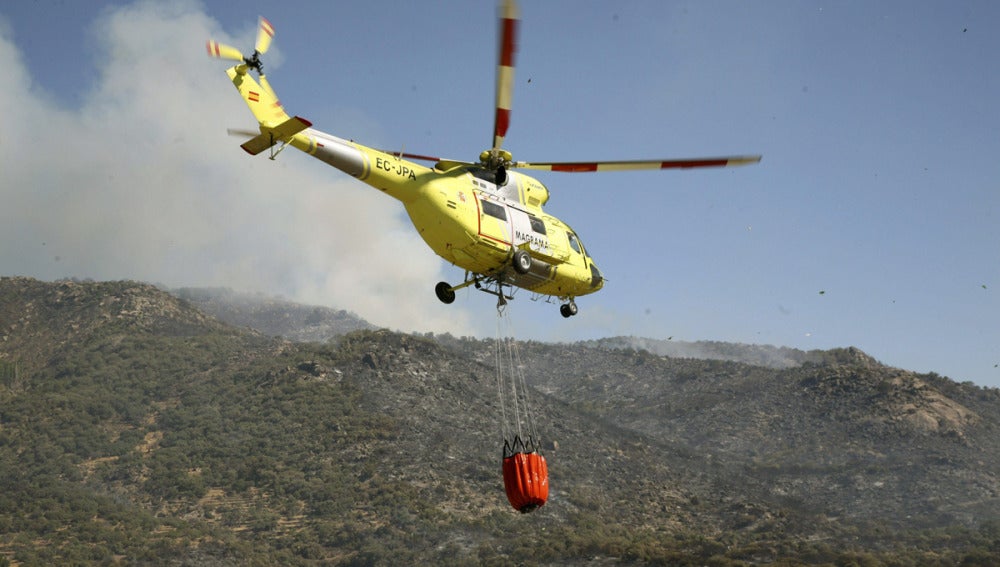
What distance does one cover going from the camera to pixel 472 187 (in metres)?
23.9

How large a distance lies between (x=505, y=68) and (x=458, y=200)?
174 inches

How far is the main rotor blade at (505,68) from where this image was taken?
17.9 m

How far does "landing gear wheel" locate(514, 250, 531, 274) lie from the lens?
24297 mm

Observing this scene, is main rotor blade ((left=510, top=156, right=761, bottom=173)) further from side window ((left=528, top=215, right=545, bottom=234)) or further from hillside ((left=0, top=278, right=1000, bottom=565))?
hillside ((left=0, top=278, right=1000, bottom=565))

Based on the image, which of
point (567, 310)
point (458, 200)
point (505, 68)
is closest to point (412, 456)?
point (567, 310)

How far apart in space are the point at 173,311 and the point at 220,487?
46006 millimetres

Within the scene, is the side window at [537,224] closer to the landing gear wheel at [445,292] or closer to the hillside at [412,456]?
the landing gear wheel at [445,292]

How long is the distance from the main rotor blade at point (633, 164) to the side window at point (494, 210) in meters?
1.21

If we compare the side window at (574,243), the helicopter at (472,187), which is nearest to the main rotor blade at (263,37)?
the helicopter at (472,187)

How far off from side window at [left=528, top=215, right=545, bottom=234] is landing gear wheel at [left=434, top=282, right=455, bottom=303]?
293cm

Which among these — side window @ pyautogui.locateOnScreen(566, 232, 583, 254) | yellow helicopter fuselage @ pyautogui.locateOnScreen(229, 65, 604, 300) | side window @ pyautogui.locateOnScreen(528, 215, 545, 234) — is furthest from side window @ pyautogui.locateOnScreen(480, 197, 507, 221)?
side window @ pyautogui.locateOnScreen(566, 232, 583, 254)

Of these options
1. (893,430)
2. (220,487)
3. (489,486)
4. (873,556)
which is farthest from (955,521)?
(220,487)

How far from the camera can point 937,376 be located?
112188mm

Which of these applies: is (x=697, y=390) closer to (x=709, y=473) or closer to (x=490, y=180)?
(x=709, y=473)
